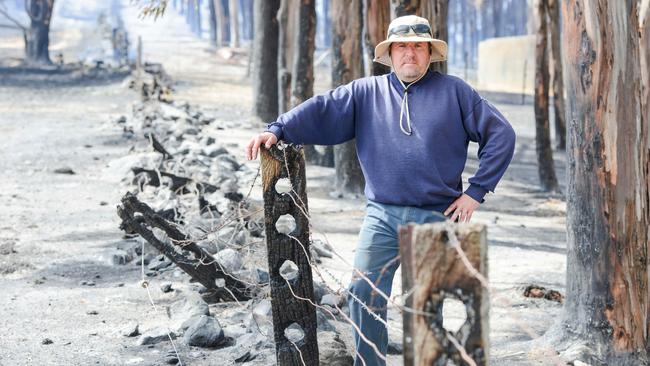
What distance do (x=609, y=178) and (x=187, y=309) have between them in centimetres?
262

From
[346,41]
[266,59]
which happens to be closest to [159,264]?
[346,41]

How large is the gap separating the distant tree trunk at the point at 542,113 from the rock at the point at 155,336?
9619 millimetres

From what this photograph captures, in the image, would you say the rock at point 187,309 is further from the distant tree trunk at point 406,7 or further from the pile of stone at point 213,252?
the distant tree trunk at point 406,7

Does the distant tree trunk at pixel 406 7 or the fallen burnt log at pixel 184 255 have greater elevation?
the distant tree trunk at pixel 406 7

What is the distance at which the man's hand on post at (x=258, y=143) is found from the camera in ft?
15.5

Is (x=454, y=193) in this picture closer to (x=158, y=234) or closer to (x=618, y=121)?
(x=618, y=121)

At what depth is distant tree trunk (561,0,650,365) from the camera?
→ 232 inches

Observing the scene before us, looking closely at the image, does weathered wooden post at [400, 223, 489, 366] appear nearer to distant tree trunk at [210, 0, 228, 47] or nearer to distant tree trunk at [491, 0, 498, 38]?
distant tree trunk at [210, 0, 228, 47]

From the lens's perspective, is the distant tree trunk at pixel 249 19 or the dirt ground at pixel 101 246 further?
the distant tree trunk at pixel 249 19

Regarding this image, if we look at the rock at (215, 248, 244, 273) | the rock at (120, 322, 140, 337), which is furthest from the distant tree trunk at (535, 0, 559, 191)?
the rock at (120, 322, 140, 337)

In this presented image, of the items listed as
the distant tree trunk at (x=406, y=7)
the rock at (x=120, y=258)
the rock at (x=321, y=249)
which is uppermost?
the distant tree trunk at (x=406, y=7)

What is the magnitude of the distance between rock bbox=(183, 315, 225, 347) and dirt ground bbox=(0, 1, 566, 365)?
3.6 inches

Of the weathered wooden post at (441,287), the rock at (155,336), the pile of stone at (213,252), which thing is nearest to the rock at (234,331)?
the pile of stone at (213,252)

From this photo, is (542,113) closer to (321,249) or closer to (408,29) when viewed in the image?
(321,249)
